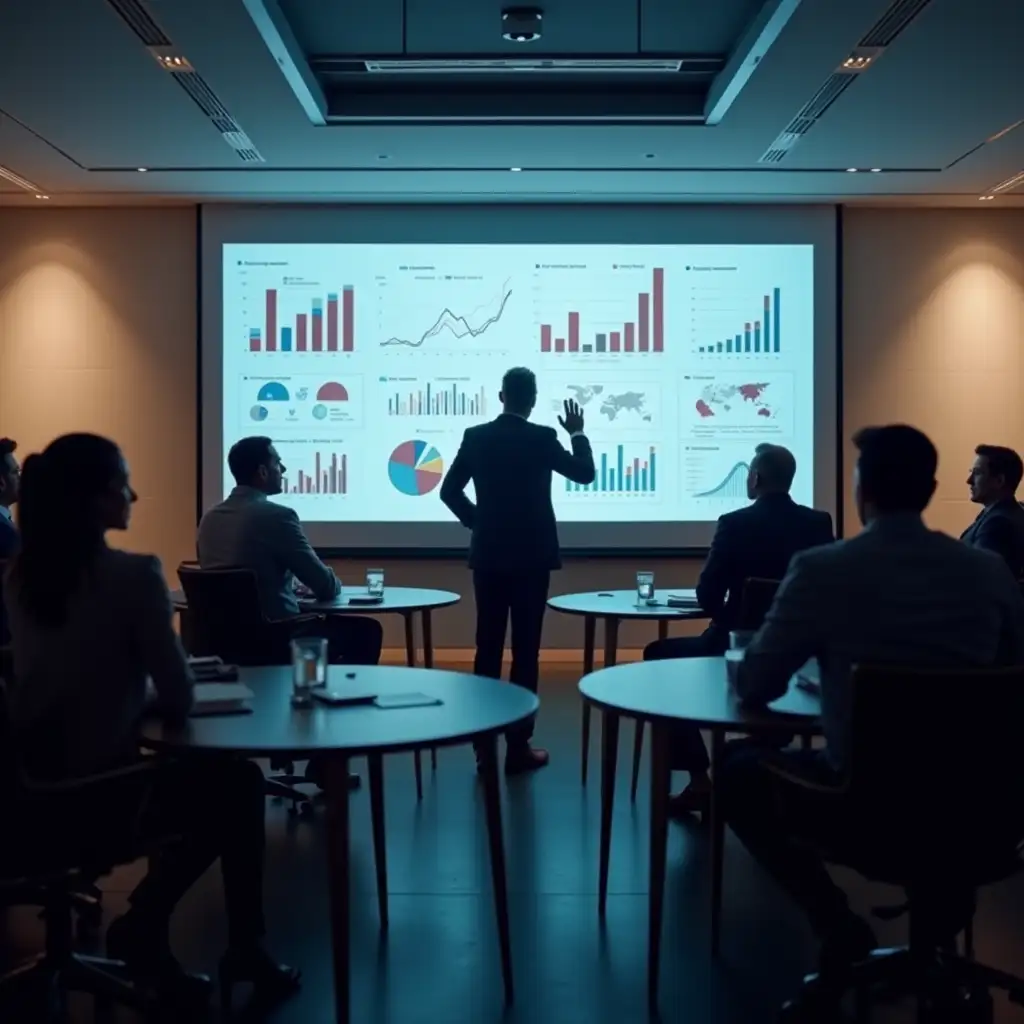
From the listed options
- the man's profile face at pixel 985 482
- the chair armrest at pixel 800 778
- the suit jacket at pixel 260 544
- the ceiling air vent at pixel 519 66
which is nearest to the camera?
the chair armrest at pixel 800 778

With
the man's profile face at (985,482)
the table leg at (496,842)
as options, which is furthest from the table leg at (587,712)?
the table leg at (496,842)

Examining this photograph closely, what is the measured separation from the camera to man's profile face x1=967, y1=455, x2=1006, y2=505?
4.71 m

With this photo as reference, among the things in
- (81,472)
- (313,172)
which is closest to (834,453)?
(313,172)

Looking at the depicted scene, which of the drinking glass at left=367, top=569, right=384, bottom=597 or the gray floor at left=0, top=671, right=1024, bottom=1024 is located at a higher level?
the drinking glass at left=367, top=569, right=384, bottom=597

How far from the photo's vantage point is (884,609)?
2.28m

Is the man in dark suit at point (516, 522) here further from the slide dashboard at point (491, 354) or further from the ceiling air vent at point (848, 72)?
the slide dashboard at point (491, 354)

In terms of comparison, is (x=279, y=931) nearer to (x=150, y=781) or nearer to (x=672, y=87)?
(x=150, y=781)

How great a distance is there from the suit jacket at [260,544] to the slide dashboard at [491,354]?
316 centimetres

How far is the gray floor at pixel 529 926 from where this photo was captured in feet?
8.76

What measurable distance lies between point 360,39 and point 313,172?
1.41 meters

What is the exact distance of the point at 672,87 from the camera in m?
5.94

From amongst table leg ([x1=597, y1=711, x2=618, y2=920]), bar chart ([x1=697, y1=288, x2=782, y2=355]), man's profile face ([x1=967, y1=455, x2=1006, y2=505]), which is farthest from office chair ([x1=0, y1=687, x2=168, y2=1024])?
bar chart ([x1=697, y1=288, x2=782, y2=355])

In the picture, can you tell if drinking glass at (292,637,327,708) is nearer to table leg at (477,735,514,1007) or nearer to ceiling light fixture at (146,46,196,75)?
table leg at (477,735,514,1007)

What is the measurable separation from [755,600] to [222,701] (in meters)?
1.81
